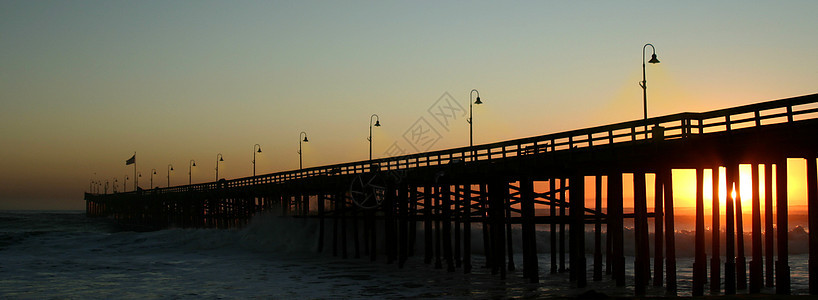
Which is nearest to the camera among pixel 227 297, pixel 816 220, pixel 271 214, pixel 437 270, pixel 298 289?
pixel 816 220

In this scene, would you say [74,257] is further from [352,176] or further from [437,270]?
[437,270]

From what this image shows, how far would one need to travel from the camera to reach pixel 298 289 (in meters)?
27.4

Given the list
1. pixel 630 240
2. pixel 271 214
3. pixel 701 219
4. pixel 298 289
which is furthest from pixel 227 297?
pixel 630 240

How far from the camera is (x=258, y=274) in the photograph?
A: 33.8 metres

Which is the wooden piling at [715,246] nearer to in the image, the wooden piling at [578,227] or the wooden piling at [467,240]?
the wooden piling at [578,227]

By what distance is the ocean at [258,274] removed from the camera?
26203 mm

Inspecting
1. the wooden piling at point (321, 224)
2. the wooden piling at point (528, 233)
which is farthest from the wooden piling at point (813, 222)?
the wooden piling at point (321, 224)

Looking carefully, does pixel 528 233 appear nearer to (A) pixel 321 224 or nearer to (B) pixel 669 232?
(B) pixel 669 232

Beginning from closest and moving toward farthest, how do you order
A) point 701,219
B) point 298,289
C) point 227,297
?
point 701,219 → point 227,297 → point 298,289

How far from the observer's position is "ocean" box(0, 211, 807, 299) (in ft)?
86.0

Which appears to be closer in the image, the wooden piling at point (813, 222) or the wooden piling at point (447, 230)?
the wooden piling at point (813, 222)

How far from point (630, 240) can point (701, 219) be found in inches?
1617

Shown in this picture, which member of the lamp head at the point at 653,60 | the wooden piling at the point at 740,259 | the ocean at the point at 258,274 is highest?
the lamp head at the point at 653,60

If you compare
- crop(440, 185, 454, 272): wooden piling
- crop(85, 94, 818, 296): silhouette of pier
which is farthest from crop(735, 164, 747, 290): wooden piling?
crop(440, 185, 454, 272): wooden piling
